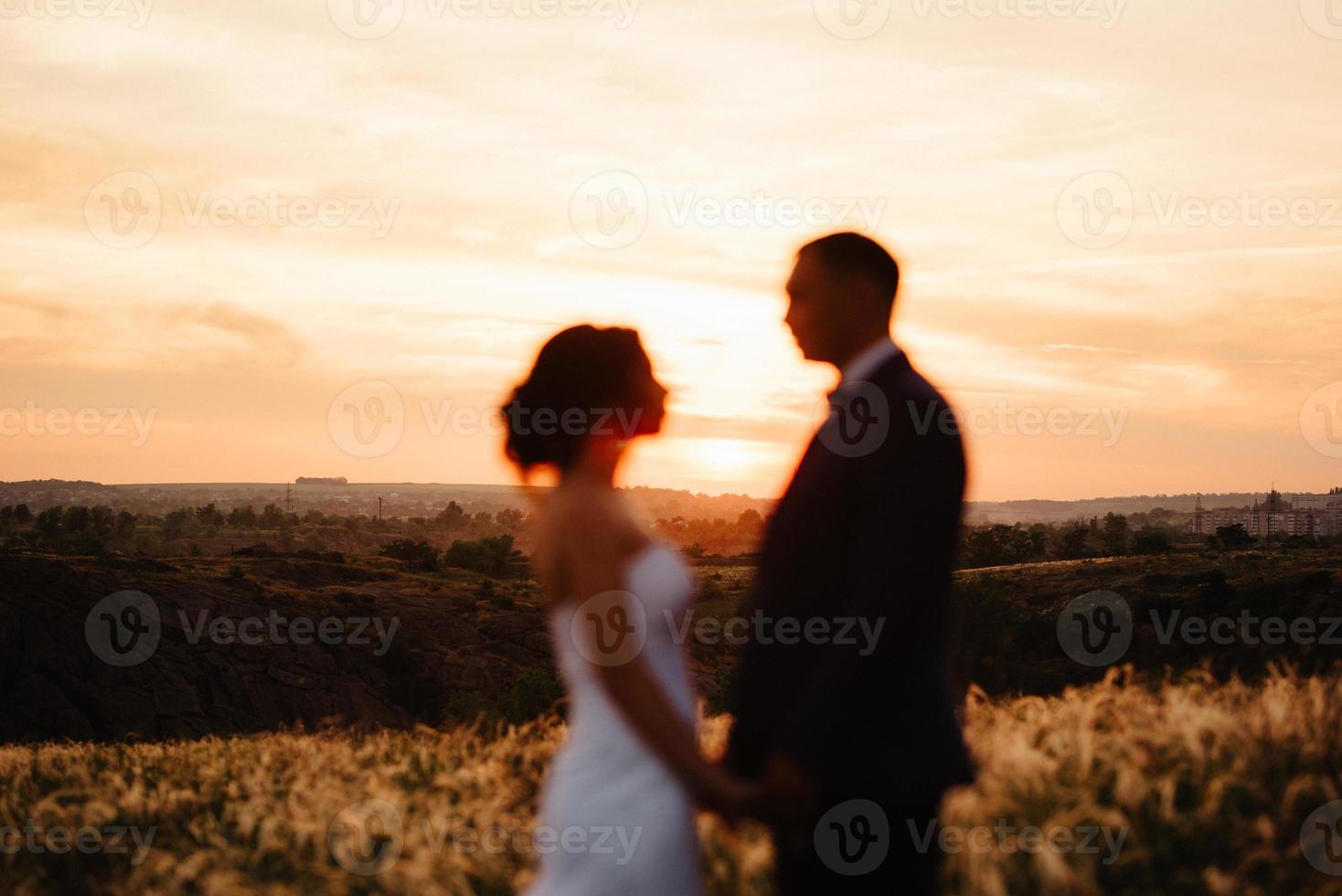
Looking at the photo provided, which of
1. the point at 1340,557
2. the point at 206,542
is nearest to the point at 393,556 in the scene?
the point at 206,542

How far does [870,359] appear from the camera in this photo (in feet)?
14.0

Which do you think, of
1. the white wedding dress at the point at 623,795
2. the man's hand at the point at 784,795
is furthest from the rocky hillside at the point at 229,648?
the man's hand at the point at 784,795

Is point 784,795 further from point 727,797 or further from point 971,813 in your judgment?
point 971,813

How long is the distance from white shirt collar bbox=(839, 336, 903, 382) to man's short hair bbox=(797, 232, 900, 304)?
17 centimetres

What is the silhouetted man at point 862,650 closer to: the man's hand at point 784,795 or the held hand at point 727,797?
the man's hand at point 784,795

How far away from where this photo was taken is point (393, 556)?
410 ft

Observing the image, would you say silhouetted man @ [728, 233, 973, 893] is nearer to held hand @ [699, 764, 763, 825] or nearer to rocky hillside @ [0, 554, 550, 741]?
held hand @ [699, 764, 763, 825]

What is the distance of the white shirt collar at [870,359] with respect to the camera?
4.24 metres

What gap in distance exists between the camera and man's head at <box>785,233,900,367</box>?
429 centimetres

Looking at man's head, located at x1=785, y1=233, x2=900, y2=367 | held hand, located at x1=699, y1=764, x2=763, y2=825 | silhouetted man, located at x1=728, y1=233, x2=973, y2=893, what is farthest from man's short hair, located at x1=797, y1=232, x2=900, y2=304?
held hand, located at x1=699, y1=764, x2=763, y2=825

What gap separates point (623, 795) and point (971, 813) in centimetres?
210

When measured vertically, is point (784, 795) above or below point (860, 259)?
below

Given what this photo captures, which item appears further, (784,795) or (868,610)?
(868,610)

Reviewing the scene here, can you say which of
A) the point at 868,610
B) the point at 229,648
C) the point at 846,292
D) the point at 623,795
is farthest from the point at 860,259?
the point at 229,648
